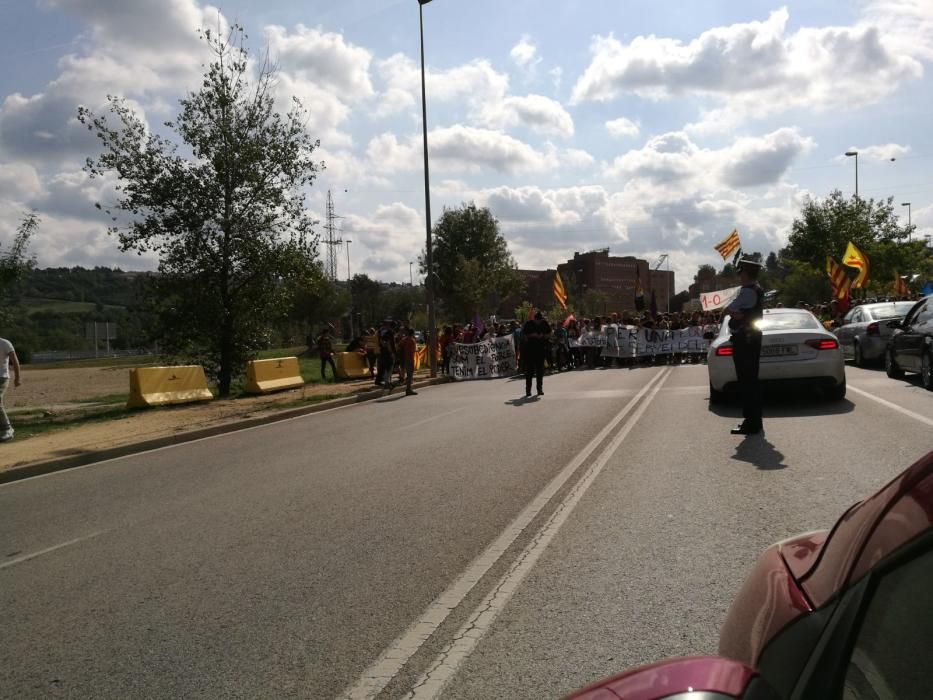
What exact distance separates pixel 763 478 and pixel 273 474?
16.6ft

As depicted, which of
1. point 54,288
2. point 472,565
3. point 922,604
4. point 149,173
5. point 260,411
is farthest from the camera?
point 54,288

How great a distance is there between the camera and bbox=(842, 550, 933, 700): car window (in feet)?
4.33

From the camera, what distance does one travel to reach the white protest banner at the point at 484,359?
27203 mm

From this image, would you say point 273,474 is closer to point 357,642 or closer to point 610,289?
point 357,642

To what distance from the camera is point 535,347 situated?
1753cm

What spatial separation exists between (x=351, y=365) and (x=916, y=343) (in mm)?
17144

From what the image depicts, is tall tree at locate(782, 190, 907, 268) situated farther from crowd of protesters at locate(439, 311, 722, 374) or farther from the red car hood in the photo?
the red car hood

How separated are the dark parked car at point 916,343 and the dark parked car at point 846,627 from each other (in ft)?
45.1

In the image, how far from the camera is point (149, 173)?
20.2 m

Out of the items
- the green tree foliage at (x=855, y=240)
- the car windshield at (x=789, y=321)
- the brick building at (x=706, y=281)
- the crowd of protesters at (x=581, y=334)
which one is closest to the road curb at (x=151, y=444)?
the car windshield at (x=789, y=321)

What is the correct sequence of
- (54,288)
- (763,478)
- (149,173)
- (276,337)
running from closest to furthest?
(763,478) → (149,173) → (276,337) → (54,288)

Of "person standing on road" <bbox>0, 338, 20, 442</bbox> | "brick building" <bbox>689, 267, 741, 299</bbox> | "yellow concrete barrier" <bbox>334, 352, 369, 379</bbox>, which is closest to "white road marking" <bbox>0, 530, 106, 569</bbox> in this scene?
"person standing on road" <bbox>0, 338, 20, 442</bbox>

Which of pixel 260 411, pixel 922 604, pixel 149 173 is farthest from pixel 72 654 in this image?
pixel 149 173

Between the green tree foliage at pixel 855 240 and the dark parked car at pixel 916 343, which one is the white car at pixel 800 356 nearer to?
the dark parked car at pixel 916 343
